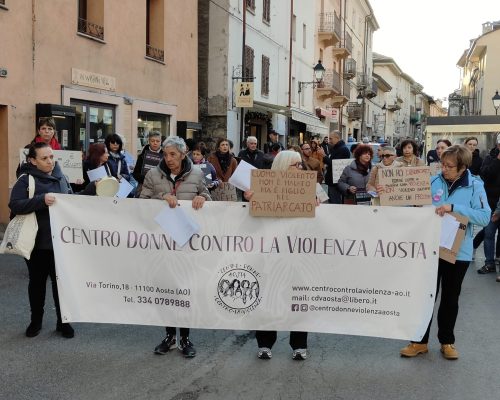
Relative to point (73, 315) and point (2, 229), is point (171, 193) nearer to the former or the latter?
point (73, 315)

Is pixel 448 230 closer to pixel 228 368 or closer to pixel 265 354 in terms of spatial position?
pixel 265 354

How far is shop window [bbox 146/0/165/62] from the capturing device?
15984mm

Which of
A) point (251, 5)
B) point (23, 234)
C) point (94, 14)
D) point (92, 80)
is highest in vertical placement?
point (251, 5)

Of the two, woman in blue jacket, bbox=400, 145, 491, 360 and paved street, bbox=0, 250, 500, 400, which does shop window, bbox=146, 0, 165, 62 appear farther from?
woman in blue jacket, bbox=400, 145, 491, 360

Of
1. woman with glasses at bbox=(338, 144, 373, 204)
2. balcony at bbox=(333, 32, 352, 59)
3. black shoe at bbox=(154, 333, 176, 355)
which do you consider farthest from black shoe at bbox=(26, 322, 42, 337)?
balcony at bbox=(333, 32, 352, 59)

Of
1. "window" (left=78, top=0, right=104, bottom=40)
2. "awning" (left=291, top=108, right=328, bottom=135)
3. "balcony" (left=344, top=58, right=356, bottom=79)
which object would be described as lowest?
"awning" (left=291, top=108, right=328, bottom=135)

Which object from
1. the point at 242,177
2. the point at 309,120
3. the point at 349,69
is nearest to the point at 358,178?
the point at 242,177

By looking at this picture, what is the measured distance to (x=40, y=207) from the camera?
480 cm

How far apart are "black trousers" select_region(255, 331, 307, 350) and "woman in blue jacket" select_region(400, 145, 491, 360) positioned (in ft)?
2.77

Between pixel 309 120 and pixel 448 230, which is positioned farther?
pixel 309 120

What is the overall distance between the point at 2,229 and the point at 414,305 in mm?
8221

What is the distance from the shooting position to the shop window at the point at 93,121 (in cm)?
1281

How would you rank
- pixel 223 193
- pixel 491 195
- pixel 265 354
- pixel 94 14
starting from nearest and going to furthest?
pixel 265 354
pixel 491 195
pixel 223 193
pixel 94 14

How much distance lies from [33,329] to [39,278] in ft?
1.51
